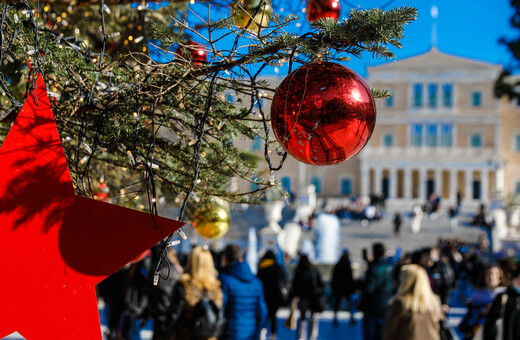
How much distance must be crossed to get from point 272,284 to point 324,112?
4761 millimetres

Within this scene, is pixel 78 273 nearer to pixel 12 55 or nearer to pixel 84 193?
pixel 84 193

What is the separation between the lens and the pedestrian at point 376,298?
5336 mm

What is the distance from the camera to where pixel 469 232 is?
24.6m

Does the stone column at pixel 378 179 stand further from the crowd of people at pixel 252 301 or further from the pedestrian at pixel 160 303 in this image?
the pedestrian at pixel 160 303

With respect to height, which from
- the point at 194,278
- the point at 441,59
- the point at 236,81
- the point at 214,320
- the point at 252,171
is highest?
the point at 441,59

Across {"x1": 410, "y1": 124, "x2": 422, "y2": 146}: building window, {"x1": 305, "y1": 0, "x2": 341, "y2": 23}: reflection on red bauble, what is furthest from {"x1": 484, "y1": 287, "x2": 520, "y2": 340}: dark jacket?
{"x1": 410, "y1": 124, "x2": 422, "y2": 146}: building window

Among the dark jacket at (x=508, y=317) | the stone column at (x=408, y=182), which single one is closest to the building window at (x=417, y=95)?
the stone column at (x=408, y=182)

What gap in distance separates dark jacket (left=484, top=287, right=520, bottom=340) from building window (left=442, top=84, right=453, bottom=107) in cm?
3895

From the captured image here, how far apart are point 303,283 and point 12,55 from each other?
5.04 metres

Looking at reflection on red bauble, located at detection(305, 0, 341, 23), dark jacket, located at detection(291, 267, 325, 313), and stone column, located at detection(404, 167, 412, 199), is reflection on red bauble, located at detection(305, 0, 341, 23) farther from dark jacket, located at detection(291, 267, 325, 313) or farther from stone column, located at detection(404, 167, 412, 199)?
stone column, located at detection(404, 167, 412, 199)

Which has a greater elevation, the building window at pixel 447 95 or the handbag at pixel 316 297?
the building window at pixel 447 95

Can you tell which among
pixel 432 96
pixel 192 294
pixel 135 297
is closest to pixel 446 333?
pixel 192 294

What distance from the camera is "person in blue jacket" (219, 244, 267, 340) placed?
13.0 ft

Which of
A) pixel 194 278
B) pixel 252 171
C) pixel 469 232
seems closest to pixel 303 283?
pixel 194 278
